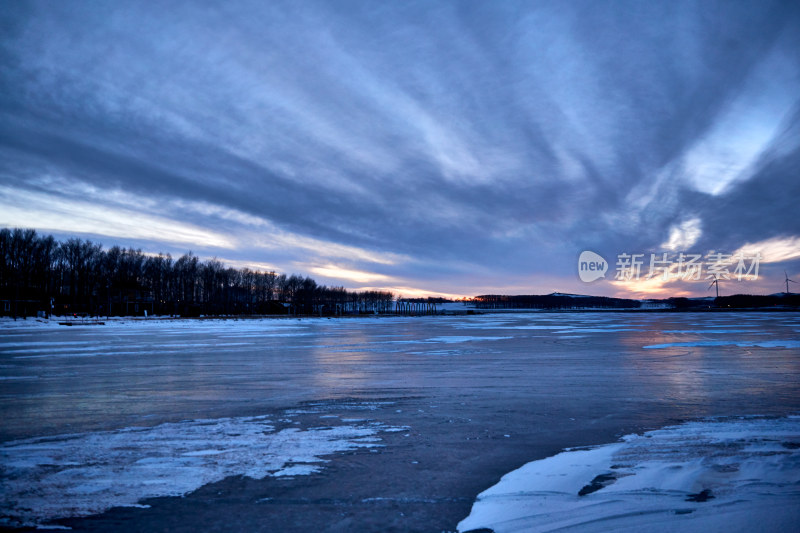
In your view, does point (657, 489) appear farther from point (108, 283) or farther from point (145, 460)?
point (108, 283)

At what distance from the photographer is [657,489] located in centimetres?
415

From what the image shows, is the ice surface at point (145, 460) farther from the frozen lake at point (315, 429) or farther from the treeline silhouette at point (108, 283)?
the treeline silhouette at point (108, 283)

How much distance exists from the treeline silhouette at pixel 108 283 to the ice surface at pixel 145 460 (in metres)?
75.3

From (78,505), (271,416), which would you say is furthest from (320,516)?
(271,416)

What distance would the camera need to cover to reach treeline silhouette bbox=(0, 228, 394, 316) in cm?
8438

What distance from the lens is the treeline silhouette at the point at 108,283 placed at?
8438cm

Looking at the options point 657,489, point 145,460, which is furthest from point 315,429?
point 657,489

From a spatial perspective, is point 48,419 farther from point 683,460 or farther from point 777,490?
point 777,490

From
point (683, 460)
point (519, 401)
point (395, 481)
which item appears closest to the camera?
point (395, 481)

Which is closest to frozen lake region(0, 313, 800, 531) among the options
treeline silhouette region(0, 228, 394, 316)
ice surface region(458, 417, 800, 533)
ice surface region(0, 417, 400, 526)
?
ice surface region(0, 417, 400, 526)

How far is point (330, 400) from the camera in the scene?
8.46m

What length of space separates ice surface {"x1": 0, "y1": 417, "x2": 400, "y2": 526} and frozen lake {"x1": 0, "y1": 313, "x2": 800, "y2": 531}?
23mm

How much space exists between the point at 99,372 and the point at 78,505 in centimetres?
979

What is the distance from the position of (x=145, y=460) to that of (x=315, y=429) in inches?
79.6
